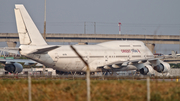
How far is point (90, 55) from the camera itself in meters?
47.5

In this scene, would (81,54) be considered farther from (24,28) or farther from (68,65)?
(24,28)

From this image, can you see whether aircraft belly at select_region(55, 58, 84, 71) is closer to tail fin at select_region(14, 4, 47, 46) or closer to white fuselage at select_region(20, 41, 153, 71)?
white fuselage at select_region(20, 41, 153, 71)

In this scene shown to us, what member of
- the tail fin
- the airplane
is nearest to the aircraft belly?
the airplane

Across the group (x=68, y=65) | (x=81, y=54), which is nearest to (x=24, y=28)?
(x=68, y=65)

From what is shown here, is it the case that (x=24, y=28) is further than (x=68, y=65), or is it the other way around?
(x=68, y=65)

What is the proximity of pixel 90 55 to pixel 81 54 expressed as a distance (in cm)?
182

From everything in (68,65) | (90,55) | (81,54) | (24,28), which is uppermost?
(24,28)

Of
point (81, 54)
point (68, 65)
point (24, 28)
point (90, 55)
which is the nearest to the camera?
point (24, 28)

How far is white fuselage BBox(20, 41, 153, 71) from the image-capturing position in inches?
1666

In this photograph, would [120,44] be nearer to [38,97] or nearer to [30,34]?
[30,34]

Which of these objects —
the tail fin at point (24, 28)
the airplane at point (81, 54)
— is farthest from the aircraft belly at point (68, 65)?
the tail fin at point (24, 28)

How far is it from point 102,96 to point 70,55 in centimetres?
2552

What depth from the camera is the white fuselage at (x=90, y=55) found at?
4232 centimetres

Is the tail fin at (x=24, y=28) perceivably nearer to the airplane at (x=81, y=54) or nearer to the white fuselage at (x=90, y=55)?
the airplane at (x=81, y=54)
